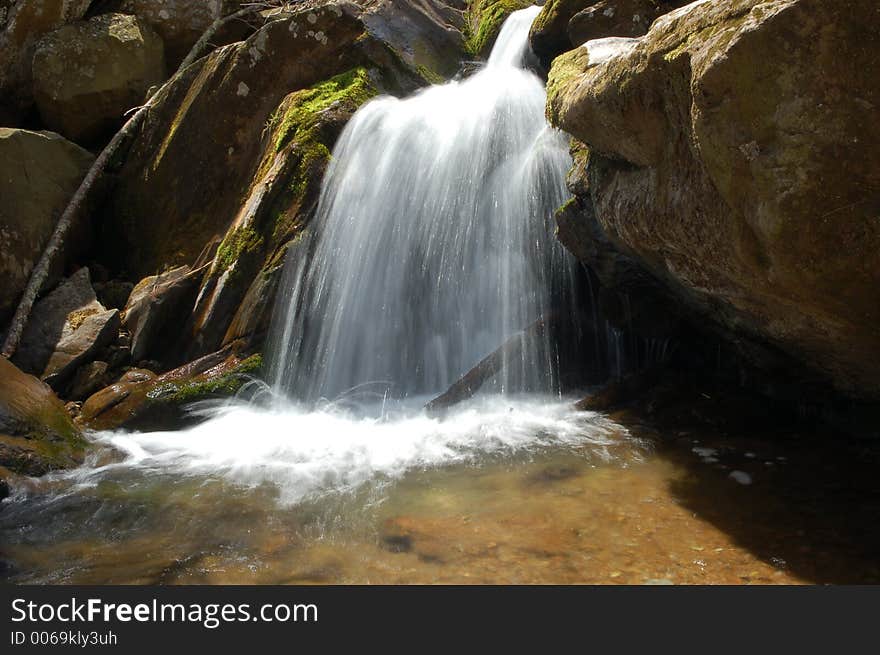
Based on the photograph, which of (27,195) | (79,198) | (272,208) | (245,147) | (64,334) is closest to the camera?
(64,334)

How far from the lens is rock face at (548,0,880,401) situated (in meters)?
2.71

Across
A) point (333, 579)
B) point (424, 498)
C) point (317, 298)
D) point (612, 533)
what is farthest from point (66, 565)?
point (317, 298)

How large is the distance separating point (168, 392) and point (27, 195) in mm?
4224

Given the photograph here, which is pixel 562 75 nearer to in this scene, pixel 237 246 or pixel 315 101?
pixel 237 246

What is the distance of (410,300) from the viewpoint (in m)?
7.62

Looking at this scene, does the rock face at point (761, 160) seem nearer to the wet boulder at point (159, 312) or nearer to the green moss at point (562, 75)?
the green moss at point (562, 75)

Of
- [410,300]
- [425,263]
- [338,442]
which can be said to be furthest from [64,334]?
[425,263]

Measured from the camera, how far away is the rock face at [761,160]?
2711 mm

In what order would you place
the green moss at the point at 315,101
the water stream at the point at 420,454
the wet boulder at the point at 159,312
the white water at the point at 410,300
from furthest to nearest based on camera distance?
the green moss at the point at 315,101
the wet boulder at the point at 159,312
the white water at the point at 410,300
the water stream at the point at 420,454

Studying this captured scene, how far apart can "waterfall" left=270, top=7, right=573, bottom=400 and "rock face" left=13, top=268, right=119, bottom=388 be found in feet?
7.25

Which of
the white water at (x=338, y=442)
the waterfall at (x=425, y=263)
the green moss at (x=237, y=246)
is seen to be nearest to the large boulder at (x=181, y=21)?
the waterfall at (x=425, y=263)

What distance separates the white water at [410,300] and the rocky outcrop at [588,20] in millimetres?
1133

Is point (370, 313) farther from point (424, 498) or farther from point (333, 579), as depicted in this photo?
point (333, 579)
